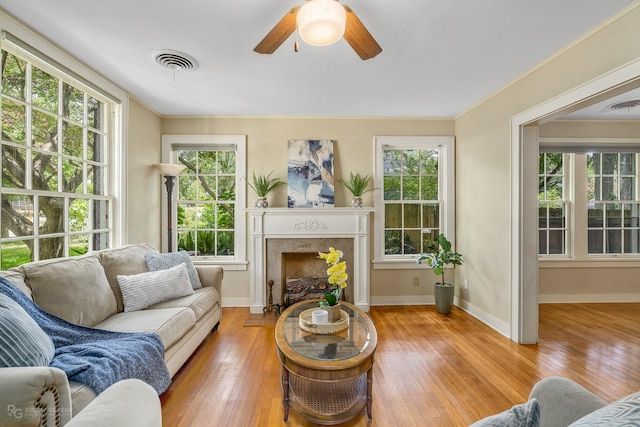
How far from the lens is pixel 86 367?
52.9 inches

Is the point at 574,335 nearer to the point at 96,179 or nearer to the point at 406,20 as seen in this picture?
the point at 406,20

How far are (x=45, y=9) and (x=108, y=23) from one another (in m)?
0.33

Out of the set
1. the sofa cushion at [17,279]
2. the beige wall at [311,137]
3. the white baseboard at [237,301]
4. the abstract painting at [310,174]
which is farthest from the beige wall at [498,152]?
the sofa cushion at [17,279]

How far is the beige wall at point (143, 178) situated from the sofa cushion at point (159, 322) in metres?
Answer: 1.28

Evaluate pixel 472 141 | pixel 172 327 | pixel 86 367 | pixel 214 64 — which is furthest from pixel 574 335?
pixel 214 64

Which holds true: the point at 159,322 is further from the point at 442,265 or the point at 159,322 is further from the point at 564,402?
the point at 442,265

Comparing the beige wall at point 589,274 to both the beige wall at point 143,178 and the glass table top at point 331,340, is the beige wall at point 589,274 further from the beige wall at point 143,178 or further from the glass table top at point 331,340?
the beige wall at point 143,178

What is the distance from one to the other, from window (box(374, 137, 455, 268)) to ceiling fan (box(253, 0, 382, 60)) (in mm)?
2246

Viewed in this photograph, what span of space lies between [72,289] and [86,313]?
0.19 meters

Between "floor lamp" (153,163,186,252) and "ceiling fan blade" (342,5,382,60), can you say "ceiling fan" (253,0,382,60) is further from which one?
"floor lamp" (153,163,186,252)

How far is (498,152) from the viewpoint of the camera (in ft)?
9.93

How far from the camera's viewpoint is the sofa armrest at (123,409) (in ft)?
2.55

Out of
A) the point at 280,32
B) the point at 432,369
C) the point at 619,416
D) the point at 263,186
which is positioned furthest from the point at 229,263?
the point at 619,416

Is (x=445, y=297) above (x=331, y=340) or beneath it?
beneath
